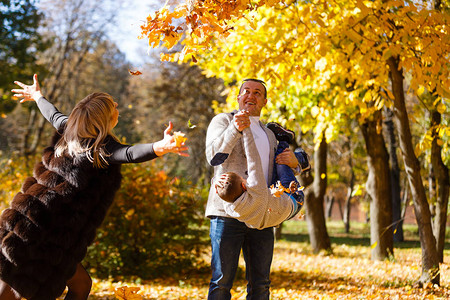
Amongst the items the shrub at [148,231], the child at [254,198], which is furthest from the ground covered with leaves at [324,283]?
the child at [254,198]

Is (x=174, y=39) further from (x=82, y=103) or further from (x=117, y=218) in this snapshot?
(x=117, y=218)

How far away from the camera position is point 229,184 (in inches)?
109

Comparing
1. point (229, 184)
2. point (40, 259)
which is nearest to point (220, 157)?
point (229, 184)

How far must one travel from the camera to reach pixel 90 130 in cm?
305

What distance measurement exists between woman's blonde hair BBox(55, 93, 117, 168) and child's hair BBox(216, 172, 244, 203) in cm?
80

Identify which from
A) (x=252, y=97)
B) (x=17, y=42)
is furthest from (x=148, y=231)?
(x=17, y=42)

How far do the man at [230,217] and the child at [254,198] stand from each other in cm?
19

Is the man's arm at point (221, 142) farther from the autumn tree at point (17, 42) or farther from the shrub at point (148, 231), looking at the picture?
the autumn tree at point (17, 42)

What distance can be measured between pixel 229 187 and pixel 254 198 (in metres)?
0.19

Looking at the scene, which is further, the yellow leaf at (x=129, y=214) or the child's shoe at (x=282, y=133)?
the yellow leaf at (x=129, y=214)

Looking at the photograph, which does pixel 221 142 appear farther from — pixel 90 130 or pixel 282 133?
pixel 90 130

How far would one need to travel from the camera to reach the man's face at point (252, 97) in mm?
3285

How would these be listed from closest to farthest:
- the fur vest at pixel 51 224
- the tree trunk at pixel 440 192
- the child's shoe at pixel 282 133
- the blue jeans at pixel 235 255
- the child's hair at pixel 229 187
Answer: the child's hair at pixel 229 187 < the fur vest at pixel 51 224 < the blue jeans at pixel 235 255 < the child's shoe at pixel 282 133 < the tree trunk at pixel 440 192

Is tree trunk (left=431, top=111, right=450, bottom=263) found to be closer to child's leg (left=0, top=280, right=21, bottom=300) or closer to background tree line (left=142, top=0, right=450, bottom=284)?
background tree line (left=142, top=0, right=450, bottom=284)
